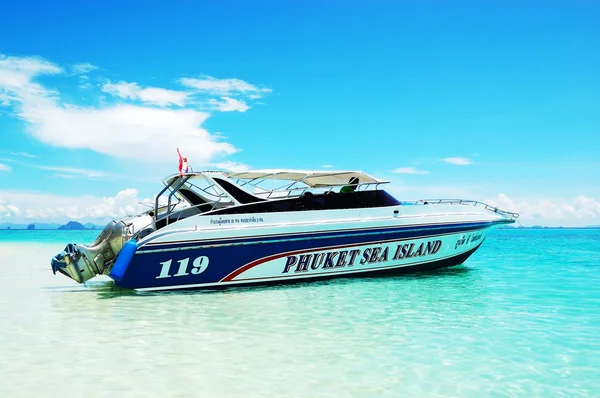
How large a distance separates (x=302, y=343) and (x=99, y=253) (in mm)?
5927

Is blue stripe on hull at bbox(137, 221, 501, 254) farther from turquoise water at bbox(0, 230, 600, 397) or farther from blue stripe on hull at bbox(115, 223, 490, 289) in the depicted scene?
turquoise water at bbox(0, 230, 600, 397)

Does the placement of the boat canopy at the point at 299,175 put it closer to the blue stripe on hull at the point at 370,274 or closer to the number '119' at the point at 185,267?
the number '119' at the point at 185,267

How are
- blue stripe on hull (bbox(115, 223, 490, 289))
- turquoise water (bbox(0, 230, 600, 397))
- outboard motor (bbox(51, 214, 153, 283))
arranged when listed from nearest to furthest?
1. turquoise water (bbox(0, 230, 600, 397))
2. blue stripe on hull (bbox(115, 223, 490, 289))
3. outboard motor (bbox(51, 214, 153, 283))

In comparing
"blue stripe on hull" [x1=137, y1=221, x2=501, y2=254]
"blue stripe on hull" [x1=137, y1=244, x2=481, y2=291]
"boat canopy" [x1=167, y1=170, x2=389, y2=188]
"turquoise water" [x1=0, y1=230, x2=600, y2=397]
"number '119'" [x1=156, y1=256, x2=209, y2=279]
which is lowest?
"turquoise water" [x1=0, y1=230, x2=600, y2=397]

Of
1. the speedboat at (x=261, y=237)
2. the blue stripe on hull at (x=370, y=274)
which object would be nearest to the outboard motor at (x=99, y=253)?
the speedboat at (x=261, y=237)

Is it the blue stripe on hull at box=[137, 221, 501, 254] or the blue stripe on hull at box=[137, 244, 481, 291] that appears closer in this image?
the blue stripe on hull at box=[137, 221, 501, 254]

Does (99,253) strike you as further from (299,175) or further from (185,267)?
(299,175)

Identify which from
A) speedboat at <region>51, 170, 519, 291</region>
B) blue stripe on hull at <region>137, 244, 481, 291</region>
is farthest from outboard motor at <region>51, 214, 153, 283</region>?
blue stripe on hull at <region>137, 244, 481, 291</region>

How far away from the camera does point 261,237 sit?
9844 mm

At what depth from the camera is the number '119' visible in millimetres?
9297

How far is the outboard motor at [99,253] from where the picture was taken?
32.0 feet

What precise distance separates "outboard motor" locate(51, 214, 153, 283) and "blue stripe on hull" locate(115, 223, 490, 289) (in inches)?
33.1

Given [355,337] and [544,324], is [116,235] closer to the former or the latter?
[355,337]

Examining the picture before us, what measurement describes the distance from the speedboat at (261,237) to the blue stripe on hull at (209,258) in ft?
0.06
